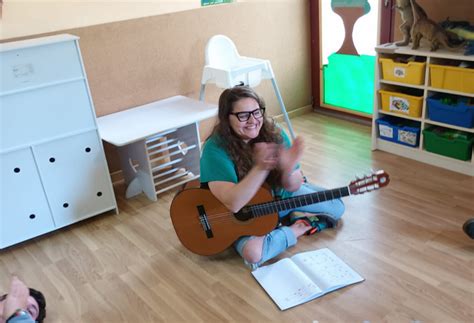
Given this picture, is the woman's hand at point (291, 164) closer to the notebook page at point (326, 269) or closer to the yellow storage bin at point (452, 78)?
the notebook page at point (326, 269)

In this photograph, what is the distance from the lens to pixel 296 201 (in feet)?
6.38

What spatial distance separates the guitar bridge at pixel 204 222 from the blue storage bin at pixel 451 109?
1548 mm

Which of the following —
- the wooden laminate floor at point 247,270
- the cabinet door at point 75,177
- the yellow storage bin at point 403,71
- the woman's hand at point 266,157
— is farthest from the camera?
the yellow storage bin at point 403,71

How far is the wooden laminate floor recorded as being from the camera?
1.79 metres

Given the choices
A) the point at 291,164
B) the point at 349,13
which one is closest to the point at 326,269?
the point at 291,164

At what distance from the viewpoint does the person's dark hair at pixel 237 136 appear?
1911mm

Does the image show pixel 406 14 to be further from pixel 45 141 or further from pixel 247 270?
pixel 45 141

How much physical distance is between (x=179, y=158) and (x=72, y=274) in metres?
1.09

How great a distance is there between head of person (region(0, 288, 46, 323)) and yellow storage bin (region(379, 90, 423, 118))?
7.38ft

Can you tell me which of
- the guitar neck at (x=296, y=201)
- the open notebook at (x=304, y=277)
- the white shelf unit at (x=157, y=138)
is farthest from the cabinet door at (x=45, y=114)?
the open notebook at (x=304, y=277)

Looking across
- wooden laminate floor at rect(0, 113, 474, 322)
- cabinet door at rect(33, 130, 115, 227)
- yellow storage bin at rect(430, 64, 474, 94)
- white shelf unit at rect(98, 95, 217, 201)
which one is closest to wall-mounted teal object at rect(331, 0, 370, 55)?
yellow storage bin at rect(430, 64, 474, 94)

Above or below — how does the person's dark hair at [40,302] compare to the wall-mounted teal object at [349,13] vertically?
below

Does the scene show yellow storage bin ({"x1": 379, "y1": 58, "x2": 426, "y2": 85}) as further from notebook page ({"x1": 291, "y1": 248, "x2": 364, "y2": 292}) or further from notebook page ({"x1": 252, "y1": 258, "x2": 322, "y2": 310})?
notebook page ({"x1": 252, "y1": 258, "x2": 322, "y2": 310})

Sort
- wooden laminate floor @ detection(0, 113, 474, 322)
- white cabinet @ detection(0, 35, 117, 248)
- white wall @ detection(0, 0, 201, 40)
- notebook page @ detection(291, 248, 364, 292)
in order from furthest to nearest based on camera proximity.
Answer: white wall @ detection(0, 0, 201, 40)
white cabinet @ detection(0, 35, 117, 248)
notebook page @ detection(291, 248, 364, 292)
wooden laminate floor @ detection(0, 113, 474, 322)
